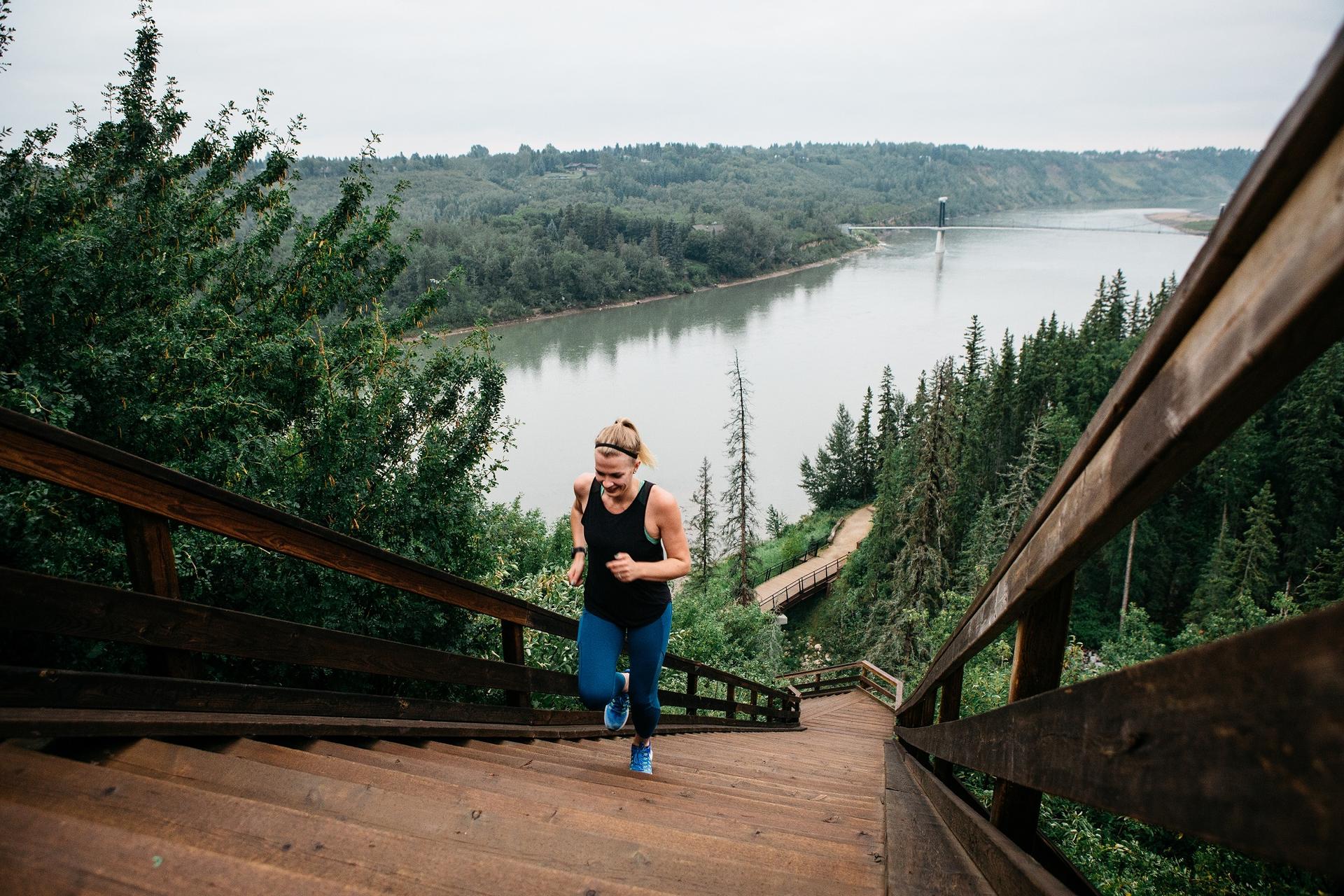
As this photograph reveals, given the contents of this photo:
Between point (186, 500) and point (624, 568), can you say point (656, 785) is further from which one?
point (186, 500)

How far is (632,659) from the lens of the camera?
3457 millimetres

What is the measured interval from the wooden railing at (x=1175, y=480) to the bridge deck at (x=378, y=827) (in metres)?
0.97

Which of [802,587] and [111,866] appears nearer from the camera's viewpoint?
→ [111,866]

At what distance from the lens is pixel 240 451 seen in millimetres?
7293

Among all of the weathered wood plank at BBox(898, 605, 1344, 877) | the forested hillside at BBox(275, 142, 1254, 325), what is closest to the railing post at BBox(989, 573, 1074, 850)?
the weathered wood plank at BBox(898, 605, 1344, 877)

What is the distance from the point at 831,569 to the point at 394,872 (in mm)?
38615

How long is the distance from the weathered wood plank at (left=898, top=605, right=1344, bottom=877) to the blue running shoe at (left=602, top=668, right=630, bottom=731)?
10.1ft

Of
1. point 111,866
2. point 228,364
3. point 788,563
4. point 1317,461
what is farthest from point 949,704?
point 1317,461

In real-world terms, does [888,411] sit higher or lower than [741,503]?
higher

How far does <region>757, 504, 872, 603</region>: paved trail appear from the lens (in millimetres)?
36281

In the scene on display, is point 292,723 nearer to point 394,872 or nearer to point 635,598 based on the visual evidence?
point 394,872

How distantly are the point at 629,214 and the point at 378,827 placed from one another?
107 metres

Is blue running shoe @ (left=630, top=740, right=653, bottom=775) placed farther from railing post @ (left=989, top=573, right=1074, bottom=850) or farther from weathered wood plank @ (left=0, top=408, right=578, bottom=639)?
railing post @ (left=989, top=573, right=1074, bottom=850)

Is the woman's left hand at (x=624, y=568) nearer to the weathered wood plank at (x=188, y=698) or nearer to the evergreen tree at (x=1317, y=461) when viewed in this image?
the weathered wood plank at (x=188, y=698)
